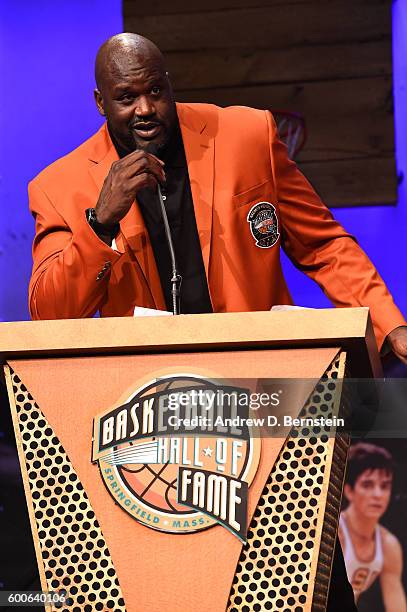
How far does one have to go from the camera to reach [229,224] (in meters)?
2.11

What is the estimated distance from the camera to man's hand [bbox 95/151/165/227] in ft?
5.94

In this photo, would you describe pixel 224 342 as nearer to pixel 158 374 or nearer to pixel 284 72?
pixel 158 374

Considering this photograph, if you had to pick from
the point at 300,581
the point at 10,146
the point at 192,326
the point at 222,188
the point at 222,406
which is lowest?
the point at 300,581

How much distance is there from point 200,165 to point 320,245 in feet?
0.97

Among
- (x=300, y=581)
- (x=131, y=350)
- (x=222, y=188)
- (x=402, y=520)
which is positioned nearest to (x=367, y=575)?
(x=402, y=520)

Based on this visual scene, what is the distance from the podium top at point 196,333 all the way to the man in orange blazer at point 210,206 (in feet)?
1.26

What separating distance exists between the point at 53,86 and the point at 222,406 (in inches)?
96.6

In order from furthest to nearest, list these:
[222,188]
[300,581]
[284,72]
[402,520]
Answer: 1. [284,72]
2. [222,188]
3. [402,520]
4. [300,581]

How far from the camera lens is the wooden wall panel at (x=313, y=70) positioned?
11.8 ft

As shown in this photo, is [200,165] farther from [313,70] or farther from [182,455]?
[313,70]

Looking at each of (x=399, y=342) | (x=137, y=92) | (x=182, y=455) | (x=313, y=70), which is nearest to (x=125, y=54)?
(x=137, y=92)

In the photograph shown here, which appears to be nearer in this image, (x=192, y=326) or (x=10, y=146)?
(x=192, y=326)

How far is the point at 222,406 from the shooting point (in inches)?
57.7

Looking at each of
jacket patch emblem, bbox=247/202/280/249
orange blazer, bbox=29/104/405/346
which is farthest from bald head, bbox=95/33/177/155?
jacket patch emblem, bbox=247/202/280/249
